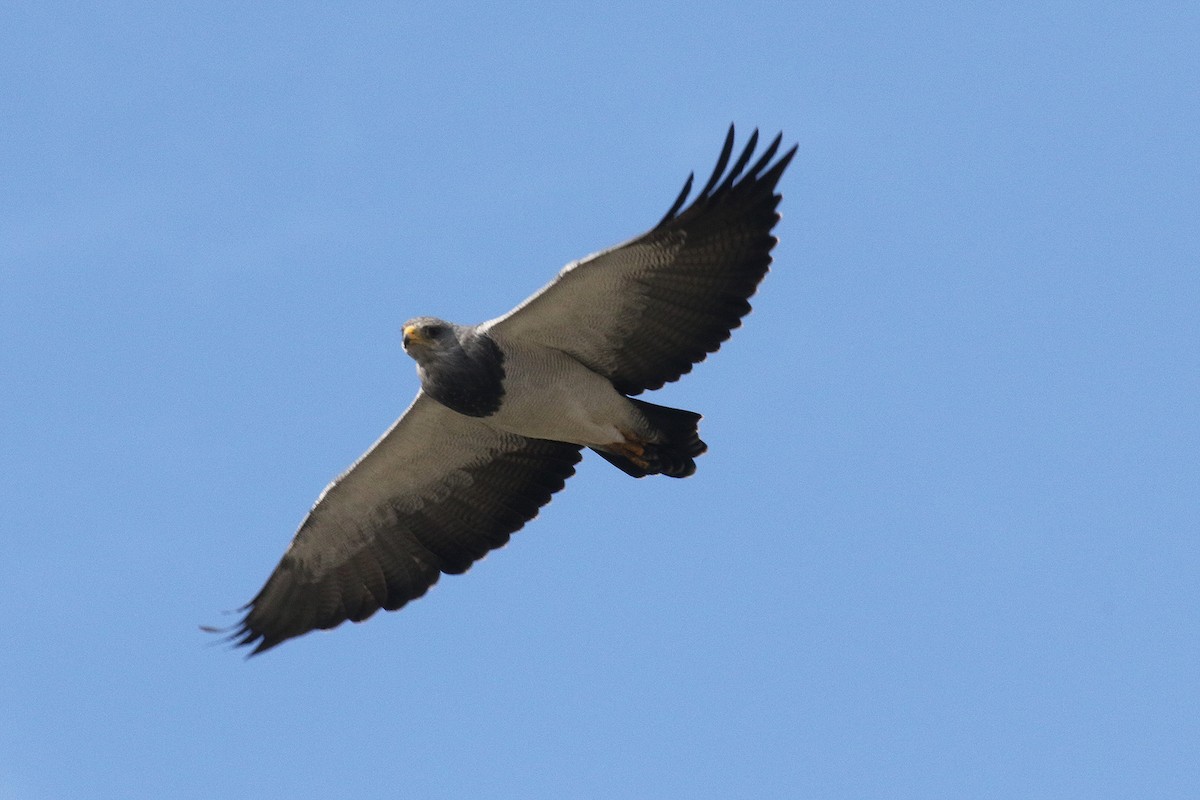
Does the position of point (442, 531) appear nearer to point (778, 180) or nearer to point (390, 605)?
point (390, 605)

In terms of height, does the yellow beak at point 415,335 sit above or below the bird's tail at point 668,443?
above

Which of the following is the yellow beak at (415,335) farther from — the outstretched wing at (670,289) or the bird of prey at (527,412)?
the outstretched wing at (670,289)

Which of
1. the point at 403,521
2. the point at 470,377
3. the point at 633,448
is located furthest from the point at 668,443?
the point at 403,521

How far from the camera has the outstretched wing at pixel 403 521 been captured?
1853cm

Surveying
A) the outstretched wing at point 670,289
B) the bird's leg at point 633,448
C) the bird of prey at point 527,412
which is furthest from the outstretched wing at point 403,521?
the outstretched wing at point 670,289

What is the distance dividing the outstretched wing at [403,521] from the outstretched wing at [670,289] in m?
1.41

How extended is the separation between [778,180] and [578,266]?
183 cm

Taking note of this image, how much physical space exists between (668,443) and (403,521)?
9.53 ft

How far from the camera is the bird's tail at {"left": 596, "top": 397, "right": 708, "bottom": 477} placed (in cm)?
1767

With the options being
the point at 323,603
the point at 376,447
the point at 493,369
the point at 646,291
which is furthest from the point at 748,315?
the point at 323,603

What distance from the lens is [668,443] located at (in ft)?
58.1

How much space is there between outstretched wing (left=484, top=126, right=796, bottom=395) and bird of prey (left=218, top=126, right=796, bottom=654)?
0.04 ft

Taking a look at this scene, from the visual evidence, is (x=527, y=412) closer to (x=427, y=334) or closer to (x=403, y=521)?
(x=427, y=334)

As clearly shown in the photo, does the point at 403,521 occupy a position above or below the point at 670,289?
below
